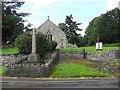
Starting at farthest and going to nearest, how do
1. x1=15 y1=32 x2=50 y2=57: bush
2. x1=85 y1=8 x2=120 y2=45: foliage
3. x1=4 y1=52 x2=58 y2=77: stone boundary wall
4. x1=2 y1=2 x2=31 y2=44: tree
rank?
x1=85 y1=8 x2=120 y2=45: foliage < x1=2 y1=2 x2=31 y2=44: tree < x1=15 y1=32 x2=50 y2=57: bush < x1=4 y1=52 x2=58 y2=77: stone boundary wall

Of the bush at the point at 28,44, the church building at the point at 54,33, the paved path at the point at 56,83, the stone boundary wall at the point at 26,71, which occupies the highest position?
the church building at the point at 54,33

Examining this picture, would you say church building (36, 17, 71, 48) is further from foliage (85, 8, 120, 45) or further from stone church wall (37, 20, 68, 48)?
foliage (85, 8, 120, 45)

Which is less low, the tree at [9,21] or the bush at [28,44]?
the tree at [9,21]

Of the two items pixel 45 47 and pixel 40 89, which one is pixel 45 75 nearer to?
pixel 40 89

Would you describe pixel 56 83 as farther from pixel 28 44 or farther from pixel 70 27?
pixel 70 27

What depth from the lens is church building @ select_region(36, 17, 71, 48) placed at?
4419 cm

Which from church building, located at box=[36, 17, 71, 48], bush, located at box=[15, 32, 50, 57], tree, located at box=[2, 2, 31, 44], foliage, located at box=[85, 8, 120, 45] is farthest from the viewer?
foliage, located at box=[85, 8, 120, 45]

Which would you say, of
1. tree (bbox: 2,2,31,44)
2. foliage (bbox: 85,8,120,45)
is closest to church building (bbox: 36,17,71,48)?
tree (bbox: 2,2,31,44)

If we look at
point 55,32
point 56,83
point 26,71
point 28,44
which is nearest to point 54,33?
point 55,32

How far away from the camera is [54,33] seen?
44.4 meters

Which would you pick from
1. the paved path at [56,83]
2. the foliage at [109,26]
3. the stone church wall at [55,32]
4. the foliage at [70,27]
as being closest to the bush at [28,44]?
the paved path at [56,83]

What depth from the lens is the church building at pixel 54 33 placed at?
44188 millimetres

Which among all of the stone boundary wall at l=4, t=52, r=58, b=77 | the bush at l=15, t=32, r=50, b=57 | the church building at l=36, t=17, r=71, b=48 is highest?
the church building at l=36, t=17, r=71, b=48

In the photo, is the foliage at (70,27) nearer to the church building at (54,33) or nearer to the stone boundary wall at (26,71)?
the church building at (54,33)
